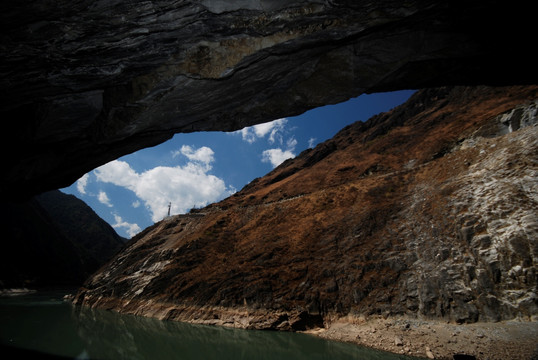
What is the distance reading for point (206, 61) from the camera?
10.6m

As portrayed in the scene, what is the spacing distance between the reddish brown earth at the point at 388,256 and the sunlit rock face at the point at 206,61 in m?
9.23

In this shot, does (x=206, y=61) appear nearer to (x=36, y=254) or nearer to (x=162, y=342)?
(x=162, y=342)

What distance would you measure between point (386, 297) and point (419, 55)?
16220 millimetres

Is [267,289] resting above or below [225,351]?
above

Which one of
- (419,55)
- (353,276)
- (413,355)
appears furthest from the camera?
(353,276)

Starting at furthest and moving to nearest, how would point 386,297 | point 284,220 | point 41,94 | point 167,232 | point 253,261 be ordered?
point 167,232, point 284,220, point 253,261, point 386,297, point 41,94

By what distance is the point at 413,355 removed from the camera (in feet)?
48.8

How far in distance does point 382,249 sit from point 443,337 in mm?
8577

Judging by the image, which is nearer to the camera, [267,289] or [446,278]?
[446,278]

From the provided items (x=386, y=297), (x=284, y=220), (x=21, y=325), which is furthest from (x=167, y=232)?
(x=386, y=297)

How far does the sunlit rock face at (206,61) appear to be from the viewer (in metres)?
8.83

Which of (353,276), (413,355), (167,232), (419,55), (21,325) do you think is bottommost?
(413,355)

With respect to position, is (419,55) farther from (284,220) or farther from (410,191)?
(284,220)

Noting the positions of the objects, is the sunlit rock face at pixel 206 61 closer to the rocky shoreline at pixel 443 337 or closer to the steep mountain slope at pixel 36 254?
the rocky shoreline at pixel 443 337
